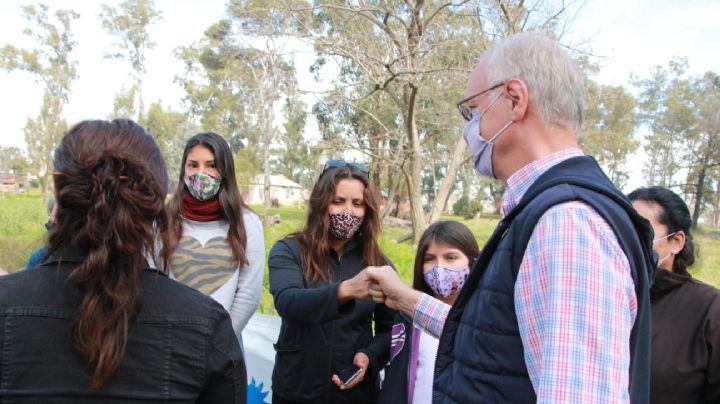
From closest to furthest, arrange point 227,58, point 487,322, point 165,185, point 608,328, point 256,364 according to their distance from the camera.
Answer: point 608,328 < point 487,322 < point 165,185 < point 256,364 < point 227,58

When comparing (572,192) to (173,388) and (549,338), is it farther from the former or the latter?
(173,388)

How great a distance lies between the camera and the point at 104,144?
1167 mm

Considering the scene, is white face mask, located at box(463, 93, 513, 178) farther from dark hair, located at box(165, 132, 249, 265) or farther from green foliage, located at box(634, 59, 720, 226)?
green foliage, located at box(634, 59, 720, 226)

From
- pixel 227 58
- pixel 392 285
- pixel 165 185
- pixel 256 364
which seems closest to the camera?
pixel 165 185

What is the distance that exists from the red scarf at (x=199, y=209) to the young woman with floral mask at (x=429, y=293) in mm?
1020

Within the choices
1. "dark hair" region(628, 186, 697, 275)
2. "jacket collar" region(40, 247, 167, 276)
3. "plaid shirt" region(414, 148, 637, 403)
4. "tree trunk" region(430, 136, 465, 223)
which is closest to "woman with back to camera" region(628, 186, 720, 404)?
"dark hair" region(628, 186, 697, 275)

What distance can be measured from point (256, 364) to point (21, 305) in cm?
288

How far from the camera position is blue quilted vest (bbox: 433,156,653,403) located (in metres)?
1.01

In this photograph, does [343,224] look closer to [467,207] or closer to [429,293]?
[429,293]

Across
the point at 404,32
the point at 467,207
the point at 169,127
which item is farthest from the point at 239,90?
the point at 404,32

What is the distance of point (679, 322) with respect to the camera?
7.14 ft

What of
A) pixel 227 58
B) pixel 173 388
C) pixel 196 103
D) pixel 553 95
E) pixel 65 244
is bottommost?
pixel 173 388

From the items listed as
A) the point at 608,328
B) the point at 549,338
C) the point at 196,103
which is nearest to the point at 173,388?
the point at 549,338

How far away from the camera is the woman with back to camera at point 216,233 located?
95.4 inches
